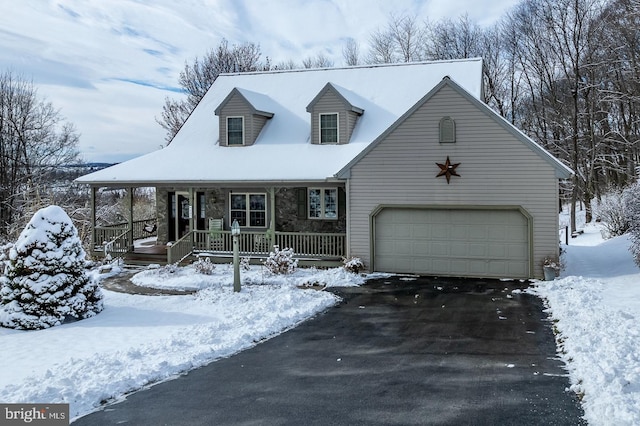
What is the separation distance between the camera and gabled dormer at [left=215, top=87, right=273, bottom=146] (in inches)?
810

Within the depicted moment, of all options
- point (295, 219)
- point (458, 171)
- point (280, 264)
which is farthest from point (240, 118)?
point (458, 171)

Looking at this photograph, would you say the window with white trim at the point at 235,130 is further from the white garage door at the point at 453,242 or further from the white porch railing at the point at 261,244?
the white garage door at the point at 453,242

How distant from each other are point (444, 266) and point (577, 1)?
75.6ft

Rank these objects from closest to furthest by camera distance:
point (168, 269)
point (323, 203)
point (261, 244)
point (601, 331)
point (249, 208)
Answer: point (601, 331) < point (168, 269) < point (261, 244) < point (323, 203) < point (249, 208)

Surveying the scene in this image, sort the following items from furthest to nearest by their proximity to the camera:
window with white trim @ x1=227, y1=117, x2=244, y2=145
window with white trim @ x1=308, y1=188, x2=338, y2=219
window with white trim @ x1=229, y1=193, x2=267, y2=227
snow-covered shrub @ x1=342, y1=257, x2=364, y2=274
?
window with white trim @ x1=227, y1=117, x2=244, y2=145
window with white trim @ x1=229, y1=193, x2=267, y2=227
window with white trim @ x1=308, y1=188, x2=338, y2=219
snow-covered shrub @ x1=342, y1=257, x2=364, y2=274

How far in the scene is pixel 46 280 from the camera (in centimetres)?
1109

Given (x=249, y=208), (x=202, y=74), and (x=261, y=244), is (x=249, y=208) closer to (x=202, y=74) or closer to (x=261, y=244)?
(x=261, y=244)

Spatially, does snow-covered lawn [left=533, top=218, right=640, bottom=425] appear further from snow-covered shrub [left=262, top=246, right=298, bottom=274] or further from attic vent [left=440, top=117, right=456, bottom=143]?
snow-covered shrub [left=262, top=246, right=298, bottom=274]

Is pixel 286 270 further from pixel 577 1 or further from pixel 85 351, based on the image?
pixel 577 1

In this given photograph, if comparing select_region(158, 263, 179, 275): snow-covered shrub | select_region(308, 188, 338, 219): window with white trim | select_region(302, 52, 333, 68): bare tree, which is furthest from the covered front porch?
select_region(302, 52, 333, 68): bare tree

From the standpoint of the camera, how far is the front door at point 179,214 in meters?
21.6

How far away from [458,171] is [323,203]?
5442mm

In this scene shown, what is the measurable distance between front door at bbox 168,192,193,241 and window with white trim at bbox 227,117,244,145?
3007 millimetres

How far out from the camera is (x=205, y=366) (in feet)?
26.2
